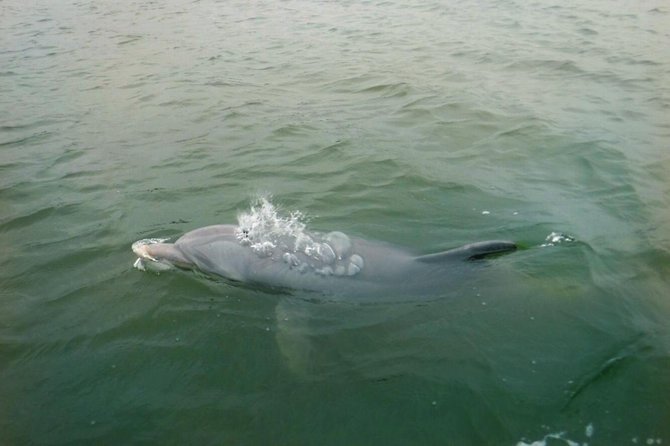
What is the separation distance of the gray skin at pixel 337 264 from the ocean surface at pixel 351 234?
0.14 metres

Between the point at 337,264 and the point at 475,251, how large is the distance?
138cm

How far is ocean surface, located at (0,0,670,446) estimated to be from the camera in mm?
4562

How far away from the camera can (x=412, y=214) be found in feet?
24.5

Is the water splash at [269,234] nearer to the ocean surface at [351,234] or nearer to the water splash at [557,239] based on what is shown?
the ocean surface at [351,234]

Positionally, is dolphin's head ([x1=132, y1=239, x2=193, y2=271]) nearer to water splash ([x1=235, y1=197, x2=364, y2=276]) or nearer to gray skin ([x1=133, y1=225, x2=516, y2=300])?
gray skin ([x1=133, y1=225, x2=516, y2=300])

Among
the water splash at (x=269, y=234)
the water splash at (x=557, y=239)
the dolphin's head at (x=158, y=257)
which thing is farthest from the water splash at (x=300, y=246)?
the water splash at (x=557, y=239)

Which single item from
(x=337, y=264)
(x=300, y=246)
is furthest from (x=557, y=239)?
(x=300, y=246)

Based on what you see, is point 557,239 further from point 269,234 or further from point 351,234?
point 269,234

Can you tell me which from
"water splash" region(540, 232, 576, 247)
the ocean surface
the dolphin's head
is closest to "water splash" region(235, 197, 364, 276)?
the ocean surface

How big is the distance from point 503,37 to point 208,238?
42.4 ft

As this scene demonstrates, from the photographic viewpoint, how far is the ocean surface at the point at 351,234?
4562 millimetres

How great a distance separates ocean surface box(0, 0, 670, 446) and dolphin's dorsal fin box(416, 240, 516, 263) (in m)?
0.30

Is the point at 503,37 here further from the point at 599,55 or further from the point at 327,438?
the point at 327,438

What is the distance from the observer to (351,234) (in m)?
6.94
